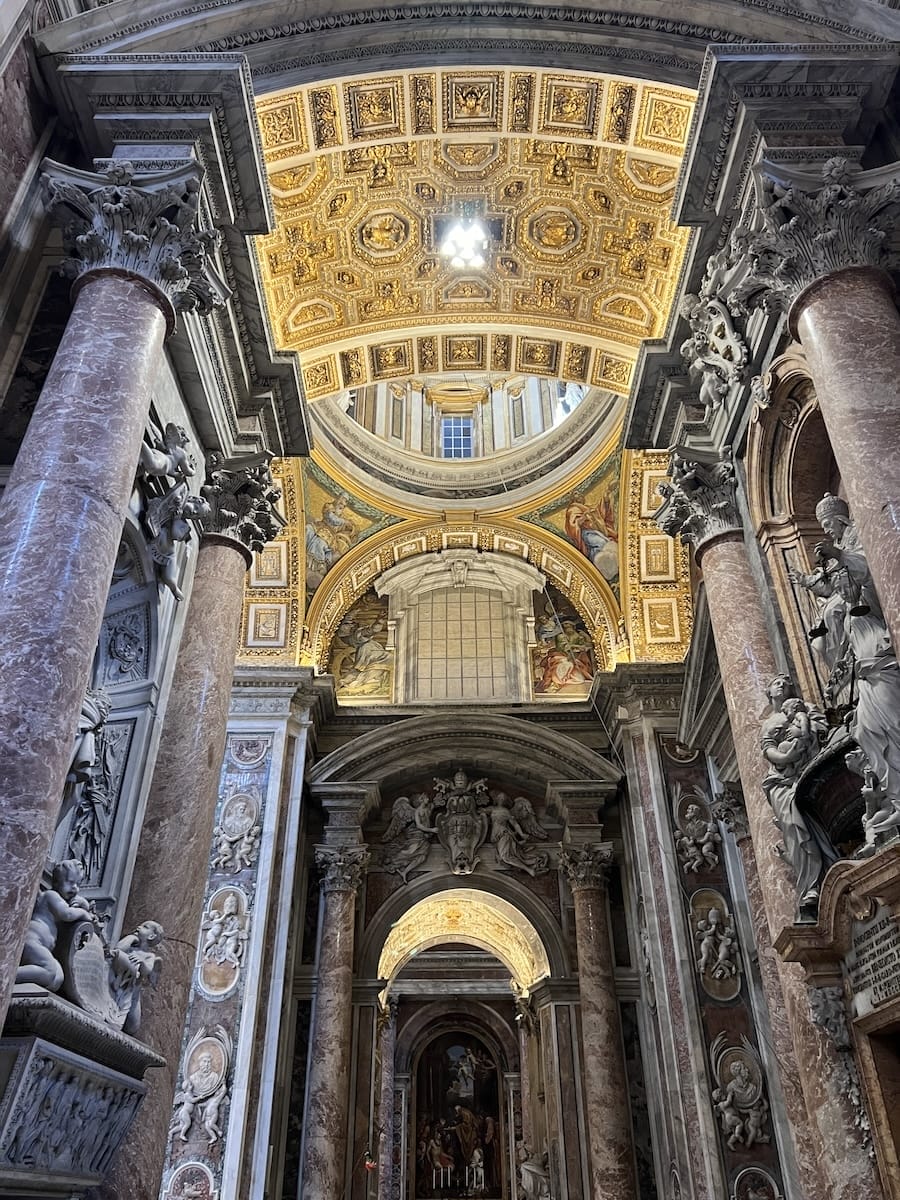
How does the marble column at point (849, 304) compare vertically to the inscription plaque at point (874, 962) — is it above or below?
above

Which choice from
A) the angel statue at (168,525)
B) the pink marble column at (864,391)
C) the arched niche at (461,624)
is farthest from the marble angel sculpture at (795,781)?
the arched niche at (461,624)

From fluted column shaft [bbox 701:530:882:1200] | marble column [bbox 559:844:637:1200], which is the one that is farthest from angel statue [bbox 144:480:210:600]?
marble column [bbox 559:844:637:1200]

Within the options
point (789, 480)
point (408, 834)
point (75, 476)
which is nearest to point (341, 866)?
point (408, 834)

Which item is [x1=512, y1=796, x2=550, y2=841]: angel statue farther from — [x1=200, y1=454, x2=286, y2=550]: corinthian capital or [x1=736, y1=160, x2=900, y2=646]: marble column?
[x1=736, y1=160, x2=900, y2=646]: marble column

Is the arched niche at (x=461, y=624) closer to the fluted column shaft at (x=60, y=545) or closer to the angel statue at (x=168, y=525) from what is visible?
the angel statue at (x=168, y=525)

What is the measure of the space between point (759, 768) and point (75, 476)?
5045mm

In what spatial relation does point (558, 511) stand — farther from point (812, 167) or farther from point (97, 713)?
point (97, 713)

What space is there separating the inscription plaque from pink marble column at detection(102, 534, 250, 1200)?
4.30 m

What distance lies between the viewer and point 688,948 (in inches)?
495

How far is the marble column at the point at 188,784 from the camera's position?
6039 mm

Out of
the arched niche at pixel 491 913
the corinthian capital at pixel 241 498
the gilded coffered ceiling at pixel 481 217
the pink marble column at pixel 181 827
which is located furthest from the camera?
the arched niche at pixel 491 913

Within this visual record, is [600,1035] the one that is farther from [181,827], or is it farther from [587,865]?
[181,827]

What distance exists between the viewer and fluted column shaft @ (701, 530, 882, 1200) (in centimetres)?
553

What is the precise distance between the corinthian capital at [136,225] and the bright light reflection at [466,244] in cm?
407
